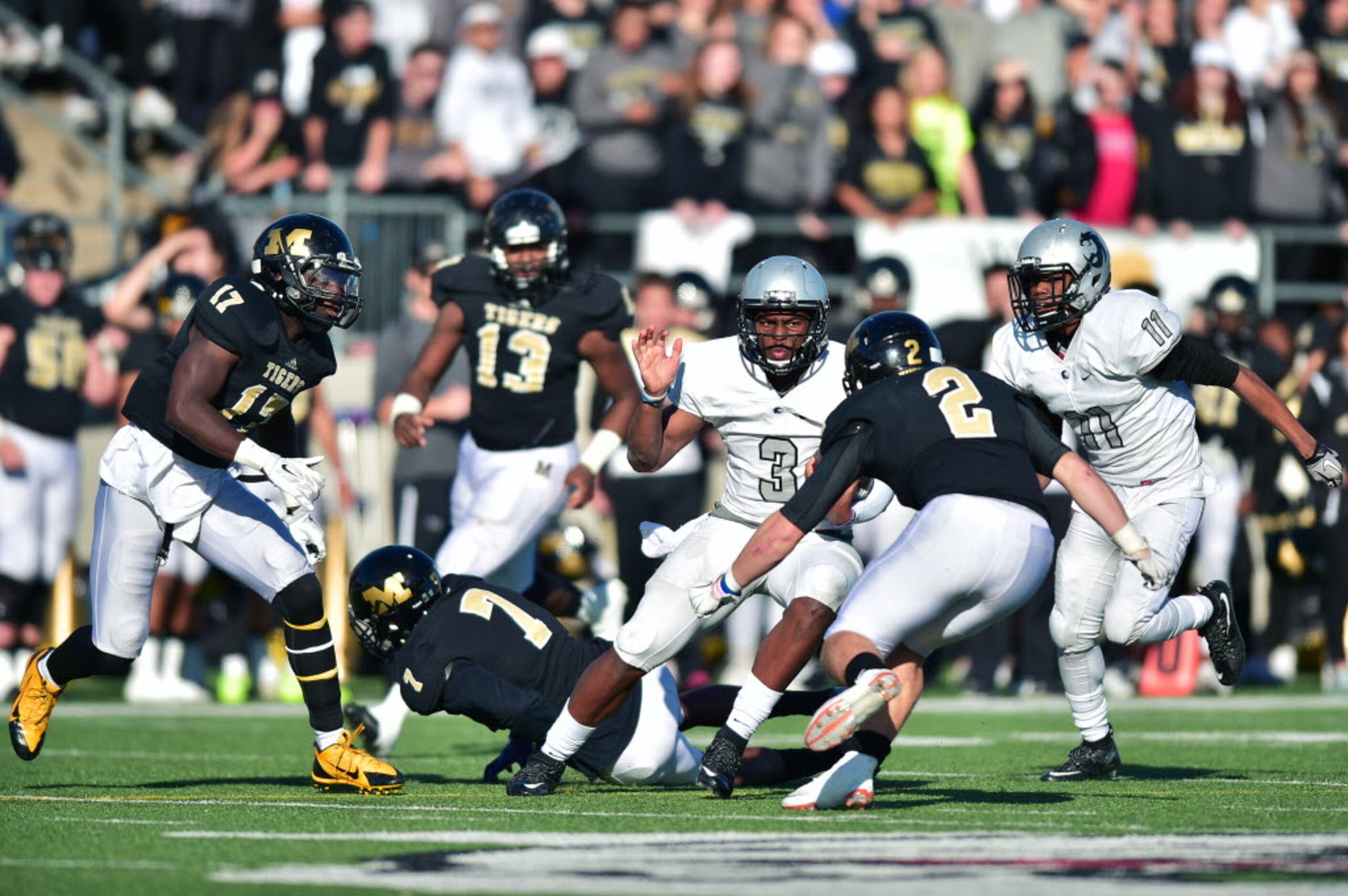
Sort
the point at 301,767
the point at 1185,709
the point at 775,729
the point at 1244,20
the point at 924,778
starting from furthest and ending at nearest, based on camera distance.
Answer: the point at 1244,20, the point at 1185,709, the point at 775,729, the point at 301,767, the point at 924,778

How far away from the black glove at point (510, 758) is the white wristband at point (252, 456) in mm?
1188

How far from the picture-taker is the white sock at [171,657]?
1204 centimetres

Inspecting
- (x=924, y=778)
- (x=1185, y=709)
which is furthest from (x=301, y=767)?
(x=1185, y=709)

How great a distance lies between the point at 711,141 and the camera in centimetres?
1365

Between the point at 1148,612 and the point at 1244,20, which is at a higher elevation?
the point at 1244,20

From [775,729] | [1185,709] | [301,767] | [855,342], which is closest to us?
[855,342]

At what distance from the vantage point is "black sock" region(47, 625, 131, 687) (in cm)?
754

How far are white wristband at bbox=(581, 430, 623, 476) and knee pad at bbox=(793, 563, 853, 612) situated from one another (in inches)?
88.7

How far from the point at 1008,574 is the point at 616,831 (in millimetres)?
1358

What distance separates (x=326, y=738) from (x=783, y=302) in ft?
6.45

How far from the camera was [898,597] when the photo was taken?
6375 millimetres

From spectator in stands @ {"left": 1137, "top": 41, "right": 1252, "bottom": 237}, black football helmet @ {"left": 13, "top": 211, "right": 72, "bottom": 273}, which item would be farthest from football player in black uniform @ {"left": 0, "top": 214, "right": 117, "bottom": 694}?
spectator in stands @ {"left": 1137, "top": 41, "right": 1252, "bottom": 237}

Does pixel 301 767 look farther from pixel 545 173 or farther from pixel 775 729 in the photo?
pixel 545 173

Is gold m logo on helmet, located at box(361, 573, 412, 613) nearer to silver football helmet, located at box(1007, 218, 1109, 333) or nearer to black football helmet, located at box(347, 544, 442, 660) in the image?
black football helmet, located at box(347, 544, 442, 660)
